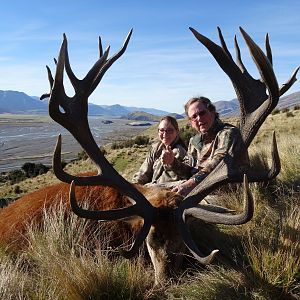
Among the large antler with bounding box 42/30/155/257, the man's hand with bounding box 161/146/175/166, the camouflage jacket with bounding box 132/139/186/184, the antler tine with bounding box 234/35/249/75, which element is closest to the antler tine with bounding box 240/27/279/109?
the antler tine with bounding box 234/35/249/75

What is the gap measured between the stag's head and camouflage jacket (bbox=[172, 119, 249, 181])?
308 millimetres

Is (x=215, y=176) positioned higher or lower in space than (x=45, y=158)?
higher

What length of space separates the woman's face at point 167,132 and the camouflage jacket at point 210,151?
15.6 inches

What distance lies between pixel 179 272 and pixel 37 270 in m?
1.56

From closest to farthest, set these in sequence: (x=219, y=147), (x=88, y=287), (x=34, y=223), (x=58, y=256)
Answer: (x=88, y=287) → (x=58, y=256) → (x=34, y=223) → (x=219, y=147)

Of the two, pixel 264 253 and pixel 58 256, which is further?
pixel 58 256

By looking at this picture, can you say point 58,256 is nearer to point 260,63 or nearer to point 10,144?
point 260,63

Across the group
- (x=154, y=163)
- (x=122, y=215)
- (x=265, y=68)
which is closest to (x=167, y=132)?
(x=154, y=163)

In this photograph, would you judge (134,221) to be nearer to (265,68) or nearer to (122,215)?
(122,215)

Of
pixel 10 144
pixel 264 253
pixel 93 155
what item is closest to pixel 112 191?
pixel 93 155

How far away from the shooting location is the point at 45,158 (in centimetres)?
Result: 5409

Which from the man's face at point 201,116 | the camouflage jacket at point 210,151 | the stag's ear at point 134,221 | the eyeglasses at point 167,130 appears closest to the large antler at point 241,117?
the camouflage jacket at point 210,151

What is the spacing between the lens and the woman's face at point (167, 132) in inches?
290

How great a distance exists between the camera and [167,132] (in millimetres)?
7398
